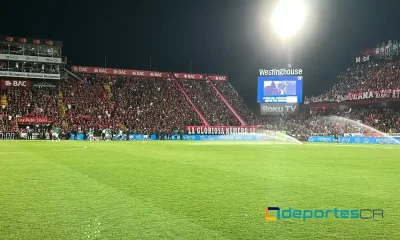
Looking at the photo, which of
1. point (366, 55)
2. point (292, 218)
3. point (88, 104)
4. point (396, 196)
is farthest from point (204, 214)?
point (366, 55)

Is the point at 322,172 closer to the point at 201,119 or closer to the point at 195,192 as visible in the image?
the point at 195,192

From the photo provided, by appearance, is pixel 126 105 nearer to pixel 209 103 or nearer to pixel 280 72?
pixel 209 103

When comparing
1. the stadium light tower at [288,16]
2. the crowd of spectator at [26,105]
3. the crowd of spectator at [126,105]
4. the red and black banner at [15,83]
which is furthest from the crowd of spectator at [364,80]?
the red and black banner at [15,83]

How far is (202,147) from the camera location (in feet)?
116

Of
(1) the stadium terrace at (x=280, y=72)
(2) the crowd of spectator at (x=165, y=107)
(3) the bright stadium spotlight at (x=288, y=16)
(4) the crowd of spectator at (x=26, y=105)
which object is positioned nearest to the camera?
(3) the bright stadium spotlight at (x=288, y=16)

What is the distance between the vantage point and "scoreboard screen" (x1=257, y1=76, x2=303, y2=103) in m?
60.2

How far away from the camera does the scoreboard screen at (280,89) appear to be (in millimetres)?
60250

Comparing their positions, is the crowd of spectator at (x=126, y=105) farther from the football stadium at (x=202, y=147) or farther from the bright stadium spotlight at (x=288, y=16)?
the bright stadium spotlight at (x=288, y=16)

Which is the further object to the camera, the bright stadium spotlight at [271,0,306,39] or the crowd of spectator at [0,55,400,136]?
the crowd of spectator at [0,55,400,136]

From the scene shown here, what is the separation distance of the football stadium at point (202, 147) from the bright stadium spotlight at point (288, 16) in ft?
0.44

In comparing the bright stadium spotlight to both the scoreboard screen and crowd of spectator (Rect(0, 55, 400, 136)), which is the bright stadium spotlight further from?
crowd of spectator (Rect(0, 55, 400, 136))

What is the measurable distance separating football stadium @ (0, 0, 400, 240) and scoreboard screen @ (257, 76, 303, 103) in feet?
0.51

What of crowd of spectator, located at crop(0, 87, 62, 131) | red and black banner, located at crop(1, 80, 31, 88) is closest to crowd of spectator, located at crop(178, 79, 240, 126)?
crowd of spectator, located at crop(0, 87, 62, 131)

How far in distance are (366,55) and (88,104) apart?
52606 mm
